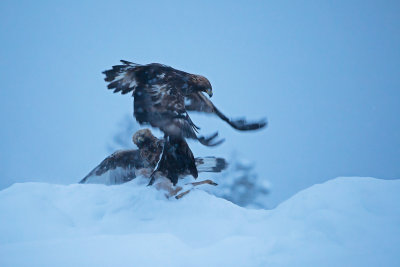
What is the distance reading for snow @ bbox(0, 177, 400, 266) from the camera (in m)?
1.35

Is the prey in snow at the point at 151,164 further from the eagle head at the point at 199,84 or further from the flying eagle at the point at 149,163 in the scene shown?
the eagle head at the point at 199,84

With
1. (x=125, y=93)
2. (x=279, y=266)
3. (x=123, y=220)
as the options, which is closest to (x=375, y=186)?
(x=279, y=266)

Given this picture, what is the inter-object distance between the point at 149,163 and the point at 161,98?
0.66 meters

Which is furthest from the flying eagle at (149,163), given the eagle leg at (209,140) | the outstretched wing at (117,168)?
the eagle leg at (209,140)

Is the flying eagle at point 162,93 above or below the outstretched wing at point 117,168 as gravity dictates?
above

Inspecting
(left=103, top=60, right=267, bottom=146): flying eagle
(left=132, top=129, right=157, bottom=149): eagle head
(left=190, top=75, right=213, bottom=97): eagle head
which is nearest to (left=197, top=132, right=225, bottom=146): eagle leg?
(left=103, top=60, right=267, bottom=146): flying eagle

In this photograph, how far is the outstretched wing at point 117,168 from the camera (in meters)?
2.70

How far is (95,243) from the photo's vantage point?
1.50 meters

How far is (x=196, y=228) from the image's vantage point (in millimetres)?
1724

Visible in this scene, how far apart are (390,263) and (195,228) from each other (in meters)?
0.93

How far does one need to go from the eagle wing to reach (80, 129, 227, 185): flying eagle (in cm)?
17

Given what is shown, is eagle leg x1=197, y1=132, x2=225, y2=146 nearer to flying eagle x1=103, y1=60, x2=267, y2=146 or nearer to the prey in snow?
flying eagle x1=103, y1=60, x2=267, y2=146

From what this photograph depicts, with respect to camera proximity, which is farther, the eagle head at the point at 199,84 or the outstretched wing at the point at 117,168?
the outstretched wing at the point at 117,168

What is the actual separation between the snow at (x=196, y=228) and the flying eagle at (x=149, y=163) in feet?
0.60
